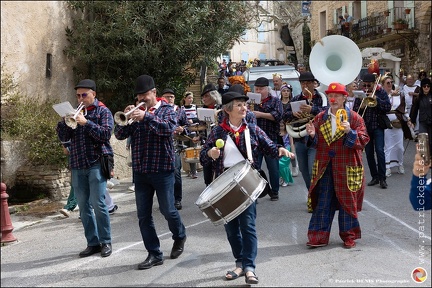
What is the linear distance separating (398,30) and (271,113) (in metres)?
20.5

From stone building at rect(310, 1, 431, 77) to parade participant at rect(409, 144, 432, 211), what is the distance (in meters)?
22.1

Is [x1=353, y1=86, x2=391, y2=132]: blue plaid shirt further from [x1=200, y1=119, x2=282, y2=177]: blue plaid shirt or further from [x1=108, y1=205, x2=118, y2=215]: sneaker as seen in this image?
[x1=200, y1=119, x2=282, y2=177]: blue plaid shirt

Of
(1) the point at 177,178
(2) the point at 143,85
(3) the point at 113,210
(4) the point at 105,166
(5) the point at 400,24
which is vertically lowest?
(3) the point at 113,210

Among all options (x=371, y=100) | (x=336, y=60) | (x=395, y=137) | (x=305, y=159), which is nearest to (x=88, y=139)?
(x=305, y=159)

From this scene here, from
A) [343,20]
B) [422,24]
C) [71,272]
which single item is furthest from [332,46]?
[343,20]

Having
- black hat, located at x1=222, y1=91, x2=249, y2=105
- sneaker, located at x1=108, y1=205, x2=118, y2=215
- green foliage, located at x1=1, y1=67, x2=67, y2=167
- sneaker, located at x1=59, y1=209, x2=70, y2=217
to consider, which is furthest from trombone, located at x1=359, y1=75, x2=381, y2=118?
green foliage, located at x1=1, y1=67, x2=67, y2=167

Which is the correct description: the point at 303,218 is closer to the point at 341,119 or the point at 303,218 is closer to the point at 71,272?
the point at 341,119

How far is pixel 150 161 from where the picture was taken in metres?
5.78

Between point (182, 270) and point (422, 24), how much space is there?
78.1 ft

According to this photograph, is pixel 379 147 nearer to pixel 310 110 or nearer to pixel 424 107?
pixel 424 107

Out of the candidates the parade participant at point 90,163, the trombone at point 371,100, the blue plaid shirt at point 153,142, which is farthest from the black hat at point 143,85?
the trombone at point 371,100

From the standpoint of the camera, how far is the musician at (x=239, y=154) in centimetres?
518

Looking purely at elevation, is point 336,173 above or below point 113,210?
above

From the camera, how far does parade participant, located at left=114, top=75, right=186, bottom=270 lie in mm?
5789
